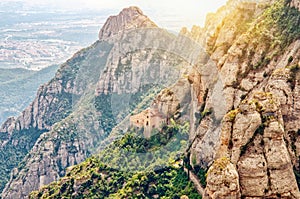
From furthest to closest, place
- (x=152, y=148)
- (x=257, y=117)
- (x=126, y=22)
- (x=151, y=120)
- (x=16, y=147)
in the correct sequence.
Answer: (x=16, y=147) < (x=126, y=22) < (x=151, y=120) < (x=152, y=148) < (x=257, y=117)

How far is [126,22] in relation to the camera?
112 m

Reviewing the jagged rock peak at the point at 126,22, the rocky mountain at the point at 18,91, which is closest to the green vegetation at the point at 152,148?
the jagged rock peak at the point at 126,22

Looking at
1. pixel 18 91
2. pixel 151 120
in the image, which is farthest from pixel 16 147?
pixel 151 120

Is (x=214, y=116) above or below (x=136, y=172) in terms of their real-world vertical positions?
above

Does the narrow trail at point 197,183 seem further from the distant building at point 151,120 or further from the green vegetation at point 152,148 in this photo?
the distant building at point 151,120

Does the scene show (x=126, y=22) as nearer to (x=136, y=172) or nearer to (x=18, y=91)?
(x=136, y=172)

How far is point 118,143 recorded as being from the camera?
2093 inches

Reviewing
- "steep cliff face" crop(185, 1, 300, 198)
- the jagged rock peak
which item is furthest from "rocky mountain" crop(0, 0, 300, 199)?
the jagged rock peak

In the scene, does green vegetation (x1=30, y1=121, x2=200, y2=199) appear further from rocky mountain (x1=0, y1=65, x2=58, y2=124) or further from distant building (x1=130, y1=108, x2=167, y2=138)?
rocky mountain (x1=0, y1=65, x2=58, y2=124)

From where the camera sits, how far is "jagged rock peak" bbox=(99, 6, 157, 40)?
336 feet

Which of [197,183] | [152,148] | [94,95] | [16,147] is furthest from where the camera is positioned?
[16,147]

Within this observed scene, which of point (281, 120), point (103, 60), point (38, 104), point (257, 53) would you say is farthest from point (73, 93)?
point (281, 120)

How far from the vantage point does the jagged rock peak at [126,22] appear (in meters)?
102

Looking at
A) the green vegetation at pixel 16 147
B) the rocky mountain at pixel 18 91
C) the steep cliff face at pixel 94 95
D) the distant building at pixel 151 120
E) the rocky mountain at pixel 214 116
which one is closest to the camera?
the rocky mountain at pixel 214 116
